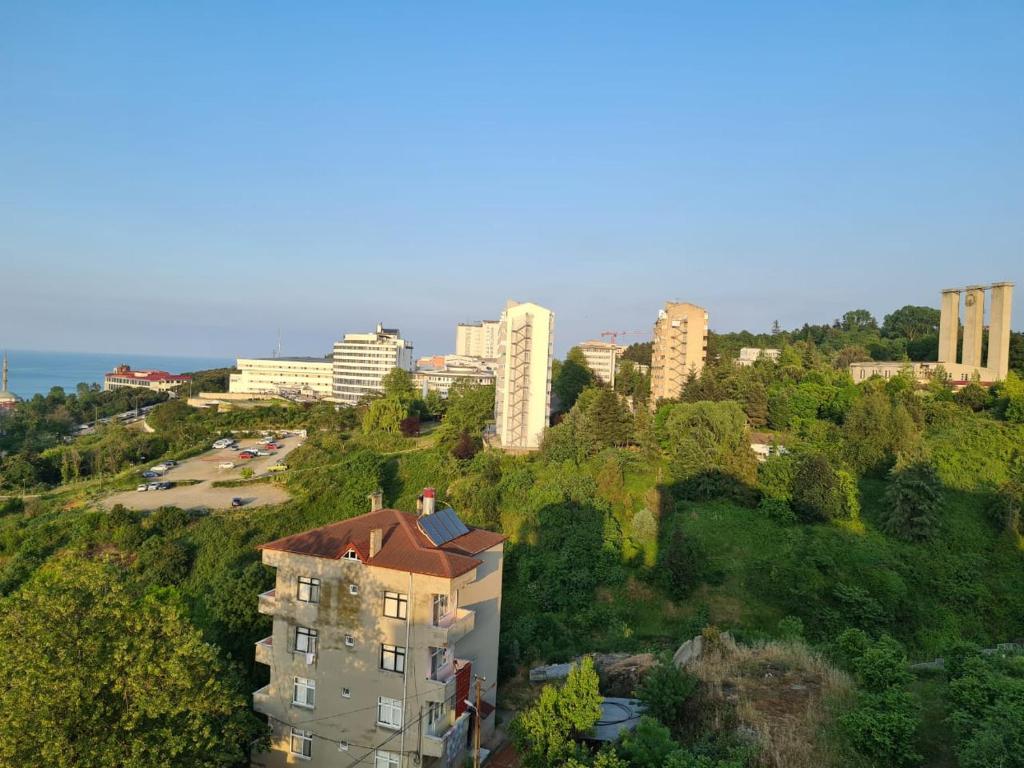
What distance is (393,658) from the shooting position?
12289 millimetres

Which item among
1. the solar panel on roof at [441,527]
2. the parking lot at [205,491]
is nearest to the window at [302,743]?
the solar panel on roof at [441,527]

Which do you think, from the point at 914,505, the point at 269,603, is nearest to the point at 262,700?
the point at 269,603

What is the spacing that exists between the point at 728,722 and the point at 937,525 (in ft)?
42.5

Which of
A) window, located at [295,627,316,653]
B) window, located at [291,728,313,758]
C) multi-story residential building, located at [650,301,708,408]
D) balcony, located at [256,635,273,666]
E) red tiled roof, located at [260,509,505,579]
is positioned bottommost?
window, located at [291,728,313,758]

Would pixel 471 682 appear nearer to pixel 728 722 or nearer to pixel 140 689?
pixel 728 722

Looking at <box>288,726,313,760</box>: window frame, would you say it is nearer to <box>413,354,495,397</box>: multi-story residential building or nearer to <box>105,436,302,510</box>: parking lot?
<box>105,436,302,510</box>: parking lot

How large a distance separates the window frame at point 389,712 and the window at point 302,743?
59.6 inches

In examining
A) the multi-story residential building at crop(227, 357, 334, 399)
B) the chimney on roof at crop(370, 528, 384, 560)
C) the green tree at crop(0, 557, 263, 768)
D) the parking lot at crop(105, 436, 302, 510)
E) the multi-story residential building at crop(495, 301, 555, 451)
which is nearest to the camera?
the green tree at crop(0, 557, 263, 768)

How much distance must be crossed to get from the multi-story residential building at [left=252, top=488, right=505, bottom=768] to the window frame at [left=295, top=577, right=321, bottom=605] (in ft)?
0.06

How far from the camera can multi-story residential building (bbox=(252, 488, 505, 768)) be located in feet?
39.8

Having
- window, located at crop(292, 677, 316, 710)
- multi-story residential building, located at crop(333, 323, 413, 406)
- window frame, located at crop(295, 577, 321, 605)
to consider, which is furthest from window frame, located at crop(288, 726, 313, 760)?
multi-story residential building, located at crop(333, 323, 413, 406)

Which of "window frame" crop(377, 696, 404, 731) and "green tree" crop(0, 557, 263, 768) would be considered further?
"window frame" crop(377, 696, 404, 731)

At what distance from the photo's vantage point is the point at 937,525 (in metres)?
20.5

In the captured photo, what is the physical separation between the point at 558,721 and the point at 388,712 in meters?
3.20
